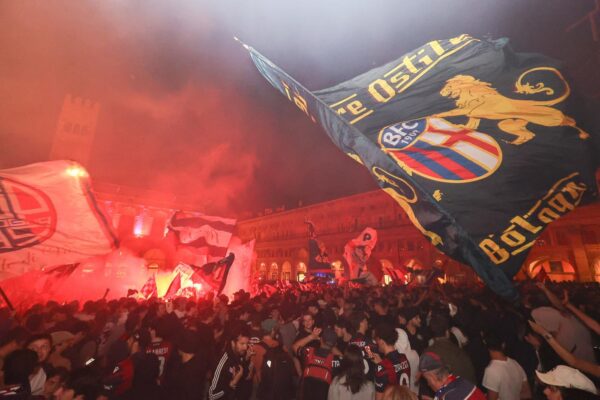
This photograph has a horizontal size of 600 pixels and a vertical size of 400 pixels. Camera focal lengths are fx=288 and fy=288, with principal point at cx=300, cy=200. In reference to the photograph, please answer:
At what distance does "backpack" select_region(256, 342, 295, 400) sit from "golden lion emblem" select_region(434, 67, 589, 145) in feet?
15.1

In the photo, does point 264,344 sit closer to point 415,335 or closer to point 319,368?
point 319,368

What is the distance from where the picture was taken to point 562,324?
15.0 ft

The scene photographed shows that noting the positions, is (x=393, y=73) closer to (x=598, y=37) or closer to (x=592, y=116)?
(x=592, y=116)

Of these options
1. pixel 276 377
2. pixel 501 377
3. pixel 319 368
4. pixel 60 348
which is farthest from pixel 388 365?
pixel 60 348

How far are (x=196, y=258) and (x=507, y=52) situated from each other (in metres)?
31.4

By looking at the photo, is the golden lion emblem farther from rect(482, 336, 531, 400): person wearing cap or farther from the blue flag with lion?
rect(482, 336, 531, 400): person wearing cap

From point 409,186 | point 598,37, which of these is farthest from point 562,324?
point 598,37

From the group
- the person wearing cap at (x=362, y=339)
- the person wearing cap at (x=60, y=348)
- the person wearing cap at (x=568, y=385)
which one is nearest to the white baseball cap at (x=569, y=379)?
the person wearing cap at (x=568, y=385)

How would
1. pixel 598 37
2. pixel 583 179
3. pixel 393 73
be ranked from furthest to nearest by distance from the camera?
pixel 598 37 < pixel 393 73 < pixel 583 179

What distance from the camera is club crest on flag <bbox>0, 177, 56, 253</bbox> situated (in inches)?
210

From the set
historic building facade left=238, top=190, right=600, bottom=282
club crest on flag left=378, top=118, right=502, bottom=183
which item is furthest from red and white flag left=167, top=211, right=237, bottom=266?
historic building facade left=238, top=190, right=600, bottom=282

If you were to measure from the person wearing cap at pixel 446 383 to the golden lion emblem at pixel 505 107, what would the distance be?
3249 millimetres

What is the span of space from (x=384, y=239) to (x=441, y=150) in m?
39.9

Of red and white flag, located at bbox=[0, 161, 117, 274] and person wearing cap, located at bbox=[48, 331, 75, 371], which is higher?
red and white flag, located at bbox=[0, 161, 117, 274]
